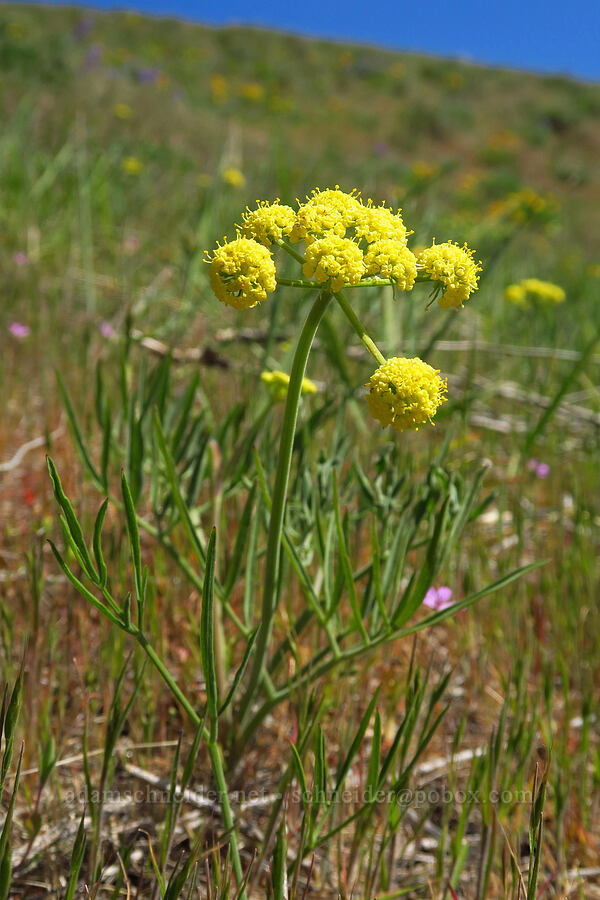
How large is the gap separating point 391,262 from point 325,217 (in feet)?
0.27

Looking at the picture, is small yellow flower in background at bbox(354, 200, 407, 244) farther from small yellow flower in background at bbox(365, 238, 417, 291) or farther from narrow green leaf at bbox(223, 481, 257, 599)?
narrow green leaf at bbox(223, 481, 257, 599)

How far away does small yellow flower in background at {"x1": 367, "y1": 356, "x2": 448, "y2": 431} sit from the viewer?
72cm

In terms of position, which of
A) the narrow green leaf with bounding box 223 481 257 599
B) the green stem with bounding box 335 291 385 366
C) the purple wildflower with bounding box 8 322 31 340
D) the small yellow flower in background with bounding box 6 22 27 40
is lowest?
the narrow green leaf with bounding box 223 481 257 599

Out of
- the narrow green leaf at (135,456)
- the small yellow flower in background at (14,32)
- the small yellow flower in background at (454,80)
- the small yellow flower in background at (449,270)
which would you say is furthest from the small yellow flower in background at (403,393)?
the small yellow flower in background at (454,80)

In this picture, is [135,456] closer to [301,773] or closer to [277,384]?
[277,384]

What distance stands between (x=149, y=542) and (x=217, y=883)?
3.46 ft

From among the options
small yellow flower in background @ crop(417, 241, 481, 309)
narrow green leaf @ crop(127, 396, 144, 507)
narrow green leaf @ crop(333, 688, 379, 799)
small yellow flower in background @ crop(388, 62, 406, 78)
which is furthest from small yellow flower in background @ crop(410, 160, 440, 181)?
small yellow flower in background @ crop(388, 62, 406, 78)

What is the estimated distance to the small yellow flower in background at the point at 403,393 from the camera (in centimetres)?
72

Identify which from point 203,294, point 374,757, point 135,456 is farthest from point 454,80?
point 374,757

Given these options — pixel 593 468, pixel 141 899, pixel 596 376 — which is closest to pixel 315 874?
pixel 141 899

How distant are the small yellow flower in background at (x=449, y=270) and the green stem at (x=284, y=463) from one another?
119 mm

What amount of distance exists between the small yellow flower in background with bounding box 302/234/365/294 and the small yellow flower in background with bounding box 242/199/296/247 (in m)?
0.07

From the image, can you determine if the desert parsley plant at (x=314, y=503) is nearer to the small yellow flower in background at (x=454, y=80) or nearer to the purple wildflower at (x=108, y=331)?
the purple wildflower at (x=108, y=331)

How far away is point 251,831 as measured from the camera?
1.11 metres
